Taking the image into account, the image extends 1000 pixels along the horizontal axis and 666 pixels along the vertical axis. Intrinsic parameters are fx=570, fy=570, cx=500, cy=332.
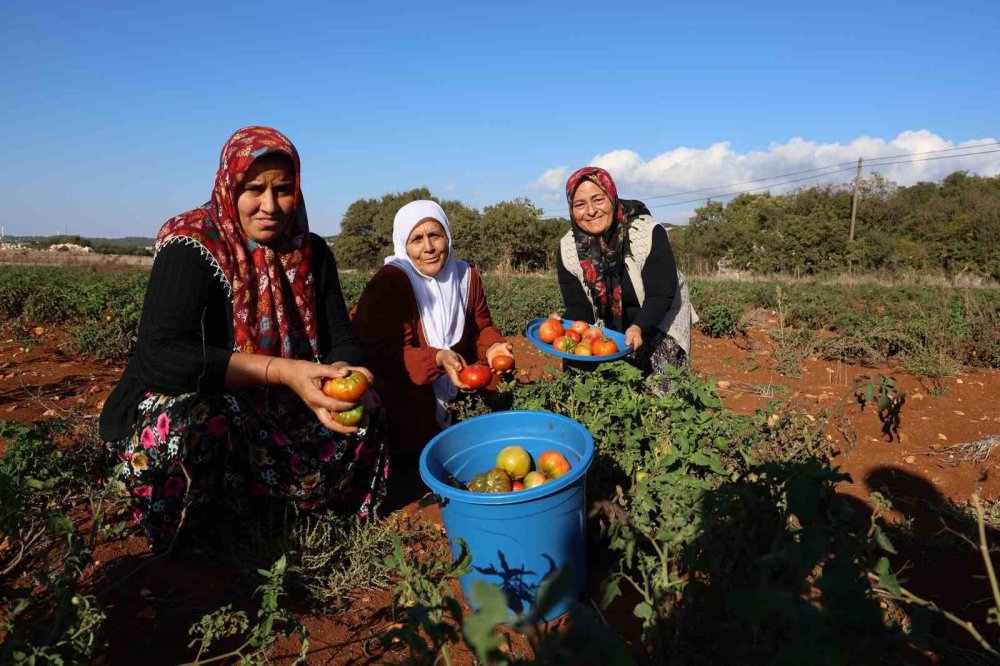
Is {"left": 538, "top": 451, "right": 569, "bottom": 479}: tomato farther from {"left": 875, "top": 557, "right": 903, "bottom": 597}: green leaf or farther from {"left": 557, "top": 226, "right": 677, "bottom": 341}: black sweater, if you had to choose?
{"left": 557, "top": 226, "right": 677, "bottom": 341}: black sweater

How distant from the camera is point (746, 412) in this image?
4398 mm

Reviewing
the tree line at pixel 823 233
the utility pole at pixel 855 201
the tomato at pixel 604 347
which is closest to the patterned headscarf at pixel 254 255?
the tomato at pixel 604 347

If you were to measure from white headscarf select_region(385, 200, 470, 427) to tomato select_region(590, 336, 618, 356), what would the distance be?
809 millimetres

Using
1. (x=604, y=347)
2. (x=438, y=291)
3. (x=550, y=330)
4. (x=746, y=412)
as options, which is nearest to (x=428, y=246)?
(x=438, y=291)

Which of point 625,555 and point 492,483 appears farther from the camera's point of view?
point 492,483

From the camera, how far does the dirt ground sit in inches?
73.4

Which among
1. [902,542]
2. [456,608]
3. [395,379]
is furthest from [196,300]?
[902,542]

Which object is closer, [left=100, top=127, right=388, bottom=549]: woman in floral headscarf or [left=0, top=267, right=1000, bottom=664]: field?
[left=0, top=267, right=1000, bottom=664]: field

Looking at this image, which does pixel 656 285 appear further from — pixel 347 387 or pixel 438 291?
pixel 347 387

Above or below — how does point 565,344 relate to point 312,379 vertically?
below

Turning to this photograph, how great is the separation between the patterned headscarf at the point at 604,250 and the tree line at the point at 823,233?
32.9 feet

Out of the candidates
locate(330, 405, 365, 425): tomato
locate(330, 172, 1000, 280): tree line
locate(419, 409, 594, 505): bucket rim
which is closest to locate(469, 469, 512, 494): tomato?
locate(419, 409, 594, 505): bucket rim

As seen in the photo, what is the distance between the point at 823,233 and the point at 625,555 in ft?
82.5

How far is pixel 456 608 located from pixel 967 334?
6.77 meters
